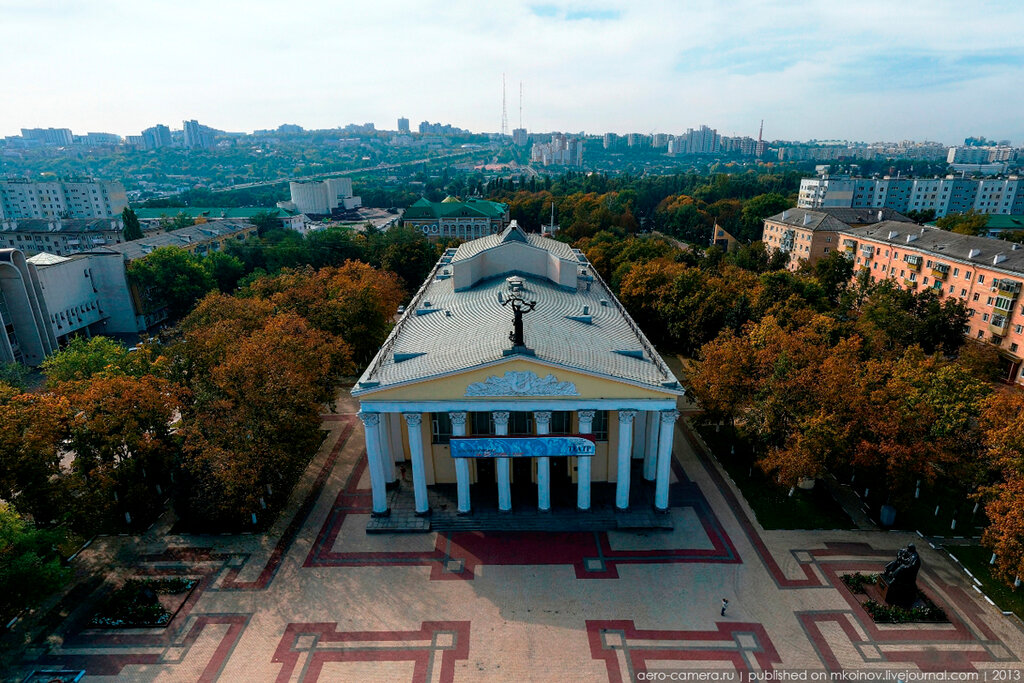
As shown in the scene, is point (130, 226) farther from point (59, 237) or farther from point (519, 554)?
point (519, 554)

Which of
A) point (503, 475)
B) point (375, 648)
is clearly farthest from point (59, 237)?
point (375, 648)

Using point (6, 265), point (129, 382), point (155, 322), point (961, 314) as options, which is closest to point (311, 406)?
point (129, 382)

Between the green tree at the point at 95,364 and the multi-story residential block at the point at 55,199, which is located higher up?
the multi-story residential block at the point at 55,199

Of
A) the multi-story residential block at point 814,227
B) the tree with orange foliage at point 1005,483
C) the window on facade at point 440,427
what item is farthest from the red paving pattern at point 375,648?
the multi-story residential block at point 814,227

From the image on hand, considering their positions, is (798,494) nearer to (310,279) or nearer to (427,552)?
(427,552)

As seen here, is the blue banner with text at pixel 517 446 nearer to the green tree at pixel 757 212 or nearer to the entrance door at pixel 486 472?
the entrance door at pixel 486 472
